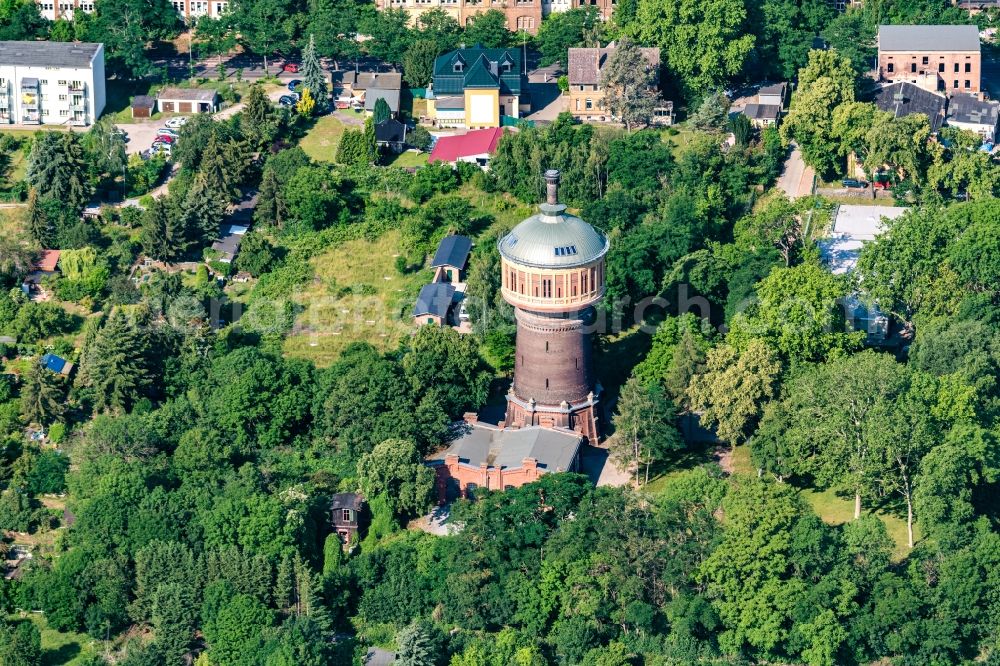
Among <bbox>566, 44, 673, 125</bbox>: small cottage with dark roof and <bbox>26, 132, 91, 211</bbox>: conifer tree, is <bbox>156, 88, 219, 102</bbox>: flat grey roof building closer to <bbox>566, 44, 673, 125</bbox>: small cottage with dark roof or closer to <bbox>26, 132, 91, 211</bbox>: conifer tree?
<bbox>26, 132, 91, 211</bbox>: conifer tree

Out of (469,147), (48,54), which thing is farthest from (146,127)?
(469,147)

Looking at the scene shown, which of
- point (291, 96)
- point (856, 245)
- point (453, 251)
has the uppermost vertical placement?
point (291, 96)

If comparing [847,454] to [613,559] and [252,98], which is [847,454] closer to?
[613,559]

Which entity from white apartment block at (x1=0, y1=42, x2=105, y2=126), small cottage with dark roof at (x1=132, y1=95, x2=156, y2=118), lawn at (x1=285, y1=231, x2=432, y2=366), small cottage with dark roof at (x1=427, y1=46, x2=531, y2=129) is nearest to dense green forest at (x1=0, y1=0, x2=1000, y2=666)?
lawn at (x1=285, y1=231, x2=432, y2=366)

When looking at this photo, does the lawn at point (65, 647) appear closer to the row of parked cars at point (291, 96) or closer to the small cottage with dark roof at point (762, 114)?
the row of parked cars at point (291, 96)

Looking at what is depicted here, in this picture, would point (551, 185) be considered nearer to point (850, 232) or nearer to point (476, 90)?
point (850, 232)

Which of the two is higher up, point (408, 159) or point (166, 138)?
point (166, 138)

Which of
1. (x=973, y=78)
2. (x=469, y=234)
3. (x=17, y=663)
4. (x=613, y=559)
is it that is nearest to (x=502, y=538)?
(x=613, y=559)
